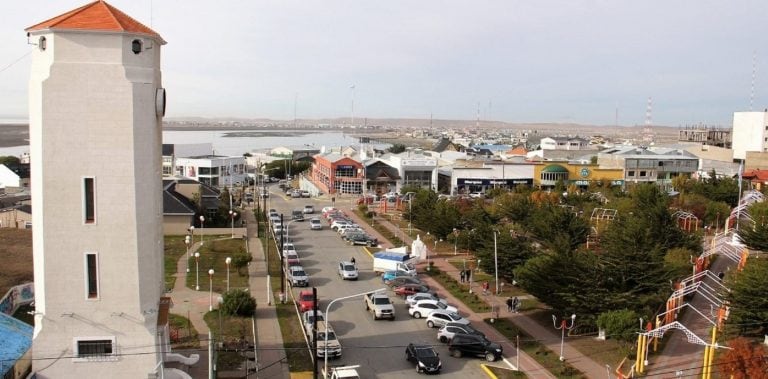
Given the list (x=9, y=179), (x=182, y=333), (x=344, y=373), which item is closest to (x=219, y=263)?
(x=182, y=333)

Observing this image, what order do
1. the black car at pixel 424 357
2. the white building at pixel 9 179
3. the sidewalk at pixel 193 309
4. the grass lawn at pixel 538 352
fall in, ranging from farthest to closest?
the white building at pixel 9 179
the grass lawn at pixel 538 352
the black car at pixel 424 357
the sidewalk at pixel 193 309

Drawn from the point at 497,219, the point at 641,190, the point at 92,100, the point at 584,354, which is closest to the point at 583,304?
the point at 584,354

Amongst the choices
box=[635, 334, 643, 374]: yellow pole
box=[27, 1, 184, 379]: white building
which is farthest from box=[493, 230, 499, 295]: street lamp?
box=[27, 1, 184, 379]: white building

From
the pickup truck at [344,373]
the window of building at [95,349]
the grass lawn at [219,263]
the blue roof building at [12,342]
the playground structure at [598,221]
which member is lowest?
the grass lawn at [219,263]

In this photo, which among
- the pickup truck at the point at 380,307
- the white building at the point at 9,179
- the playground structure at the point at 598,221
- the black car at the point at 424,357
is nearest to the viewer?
the black car at the point at 424,357

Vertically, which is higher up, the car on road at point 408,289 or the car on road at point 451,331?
the car on road at point 451,331

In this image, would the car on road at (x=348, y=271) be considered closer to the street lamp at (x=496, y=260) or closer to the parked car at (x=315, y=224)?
the street lamp at (x=496, y=260)

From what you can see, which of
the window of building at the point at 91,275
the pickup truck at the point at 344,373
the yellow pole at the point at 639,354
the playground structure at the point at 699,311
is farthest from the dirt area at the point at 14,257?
the playground structure at the point at 699,311

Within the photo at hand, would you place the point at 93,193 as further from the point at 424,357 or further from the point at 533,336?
the point at 533,336
